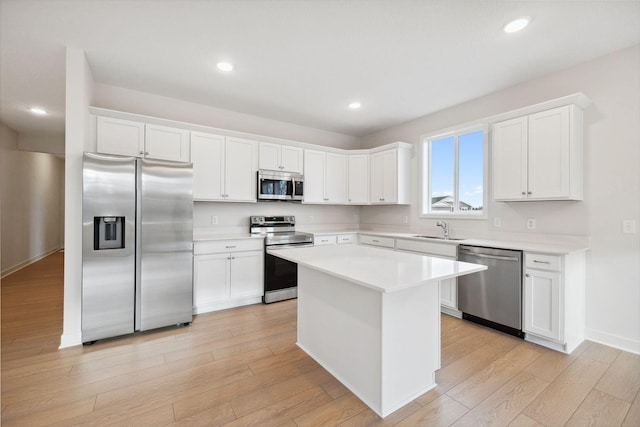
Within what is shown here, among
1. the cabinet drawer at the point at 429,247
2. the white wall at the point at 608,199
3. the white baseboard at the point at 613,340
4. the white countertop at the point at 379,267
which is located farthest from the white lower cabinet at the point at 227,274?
the white baseboard at the point at 613,340

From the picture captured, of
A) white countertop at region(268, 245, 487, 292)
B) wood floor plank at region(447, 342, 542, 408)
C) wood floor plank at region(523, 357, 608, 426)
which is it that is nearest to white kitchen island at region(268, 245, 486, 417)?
white countertop at region(268, 245, 487, 292)

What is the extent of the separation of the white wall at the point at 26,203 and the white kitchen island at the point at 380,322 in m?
6.31

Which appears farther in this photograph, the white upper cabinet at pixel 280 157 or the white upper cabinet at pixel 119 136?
the white upper cabinet at pixel 280 157

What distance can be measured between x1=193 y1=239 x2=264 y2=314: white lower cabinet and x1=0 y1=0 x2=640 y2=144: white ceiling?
1956 millimetres

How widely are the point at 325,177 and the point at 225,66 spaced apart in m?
2.34

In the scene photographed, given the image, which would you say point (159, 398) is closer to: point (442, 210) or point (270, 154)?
point (270, 154)

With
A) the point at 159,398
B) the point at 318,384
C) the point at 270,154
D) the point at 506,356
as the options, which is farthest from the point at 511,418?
the point at 270,154

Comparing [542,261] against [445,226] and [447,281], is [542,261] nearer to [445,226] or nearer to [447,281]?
[447,281]

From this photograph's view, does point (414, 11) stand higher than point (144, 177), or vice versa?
point (414, 11)

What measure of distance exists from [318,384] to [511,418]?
1207 mm

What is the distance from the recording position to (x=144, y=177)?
2.80 meters

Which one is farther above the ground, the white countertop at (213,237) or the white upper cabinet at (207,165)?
the white upper cabinet at (207,165)

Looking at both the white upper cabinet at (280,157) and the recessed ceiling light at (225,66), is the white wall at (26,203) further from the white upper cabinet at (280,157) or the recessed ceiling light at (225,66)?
the recessed ceiling light at (225,66)

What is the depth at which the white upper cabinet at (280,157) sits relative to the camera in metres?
4.15
